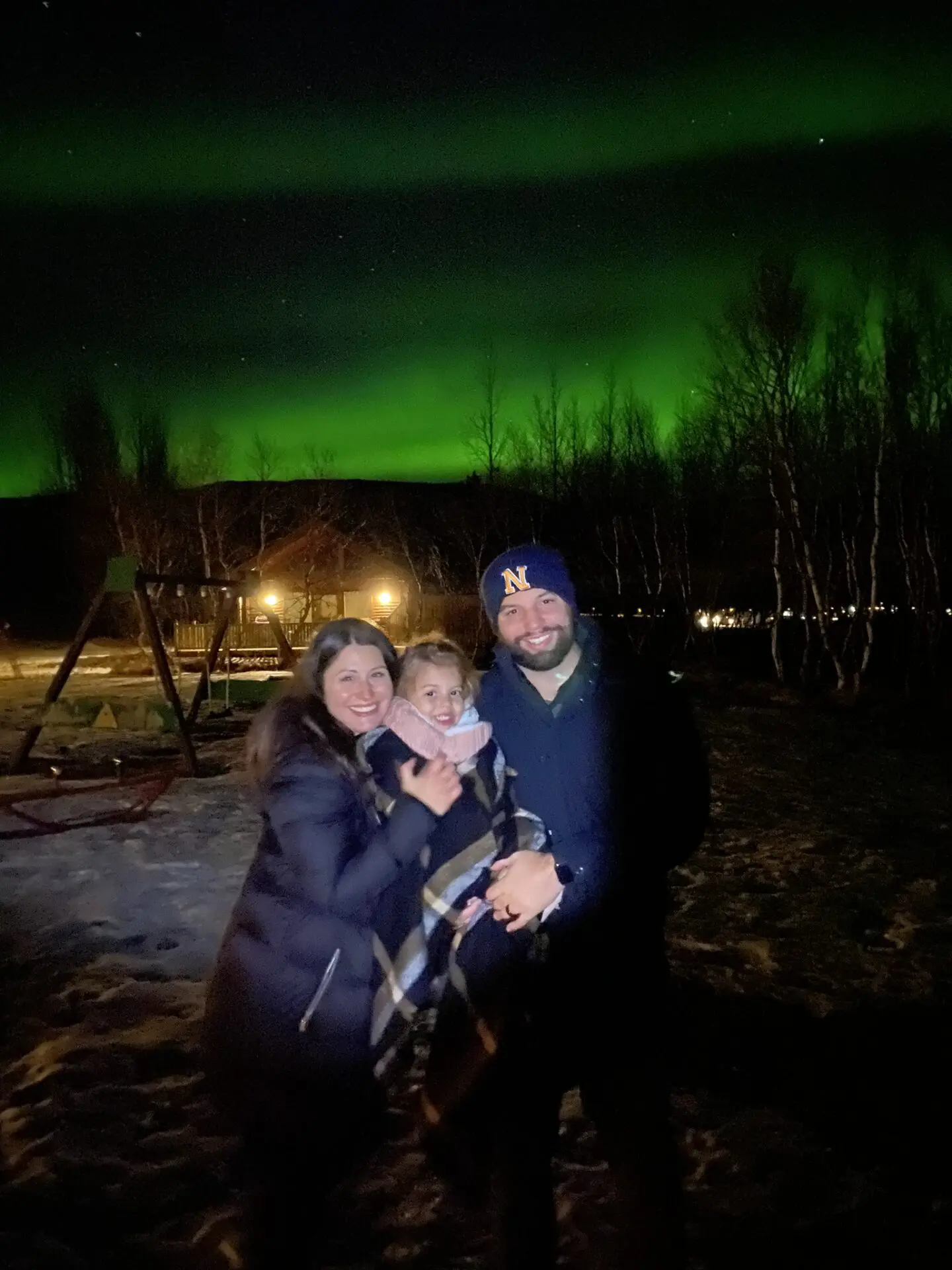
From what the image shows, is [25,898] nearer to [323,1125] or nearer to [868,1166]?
[323,1125]

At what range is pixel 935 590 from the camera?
71.2 feet

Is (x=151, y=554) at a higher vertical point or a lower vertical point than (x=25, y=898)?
higher

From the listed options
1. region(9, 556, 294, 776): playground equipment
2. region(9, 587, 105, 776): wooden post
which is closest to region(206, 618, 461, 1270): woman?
region(9, 556, 294, 776): playground equipment

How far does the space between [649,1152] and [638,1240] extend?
306 mm

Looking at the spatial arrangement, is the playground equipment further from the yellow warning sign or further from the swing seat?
the yellow warning sign

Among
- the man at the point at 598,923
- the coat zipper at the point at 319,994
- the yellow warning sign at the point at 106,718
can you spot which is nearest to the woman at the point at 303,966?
the coat zipper at the point at 319,994

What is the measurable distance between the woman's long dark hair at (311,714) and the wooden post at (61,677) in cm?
652

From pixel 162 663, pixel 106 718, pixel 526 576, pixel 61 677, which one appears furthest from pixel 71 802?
pixel 526 576

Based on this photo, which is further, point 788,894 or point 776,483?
point 776,483

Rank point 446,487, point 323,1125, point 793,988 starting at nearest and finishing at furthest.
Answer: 1. point 323,1125
2. point 793,988
3. point 446,487

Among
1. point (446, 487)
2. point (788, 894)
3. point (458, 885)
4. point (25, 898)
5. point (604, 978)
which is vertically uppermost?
point (446, 487)

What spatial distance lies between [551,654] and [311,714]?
735 mm

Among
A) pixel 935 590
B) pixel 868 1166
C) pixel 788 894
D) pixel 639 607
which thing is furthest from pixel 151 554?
pixel 868 1166

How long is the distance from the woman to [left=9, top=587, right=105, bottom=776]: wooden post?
675 cm
